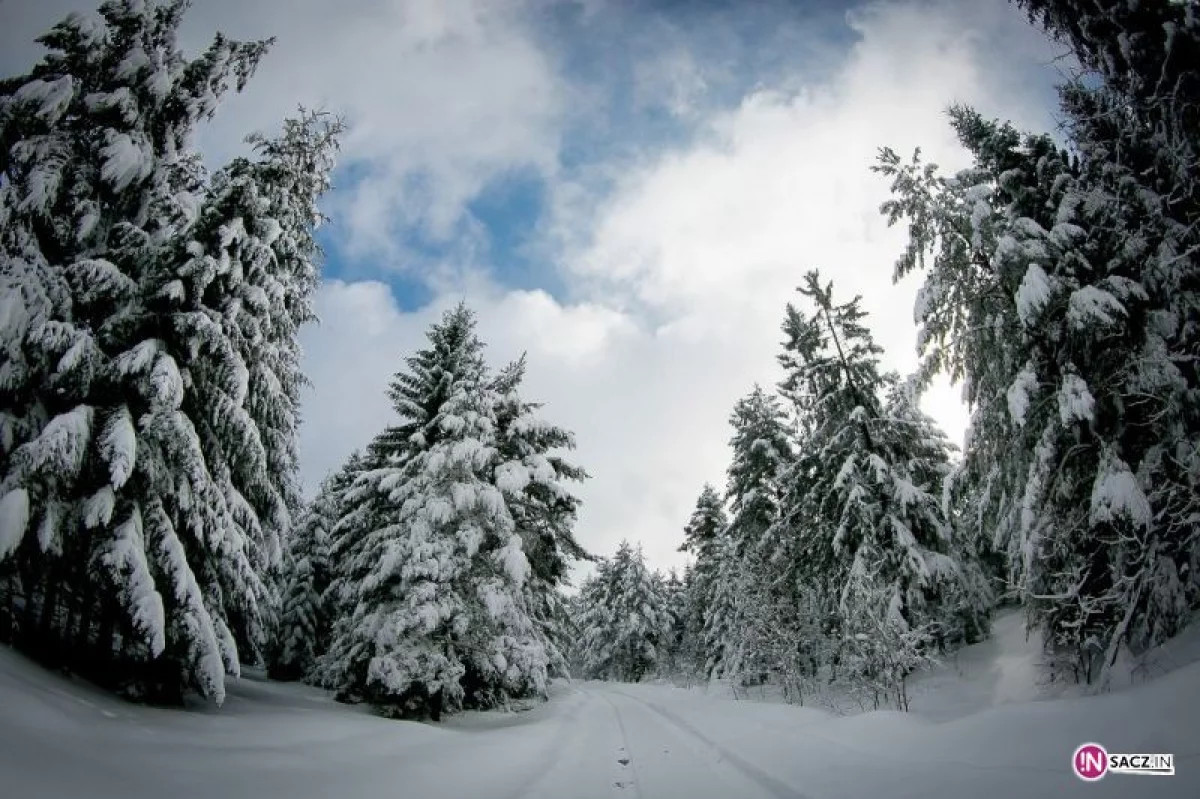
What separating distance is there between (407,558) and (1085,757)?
→ 536 inches

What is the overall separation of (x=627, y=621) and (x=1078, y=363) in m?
45.8

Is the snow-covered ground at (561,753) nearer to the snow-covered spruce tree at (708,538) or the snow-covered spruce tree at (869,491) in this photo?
the snow-covered spruce tree at (869,491)

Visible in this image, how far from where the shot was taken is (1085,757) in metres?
5.43

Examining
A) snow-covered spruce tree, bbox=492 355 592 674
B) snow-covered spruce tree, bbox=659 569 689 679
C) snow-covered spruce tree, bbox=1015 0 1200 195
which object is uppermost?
snow-covered spruce tree, bbox=1015 0 1200 195

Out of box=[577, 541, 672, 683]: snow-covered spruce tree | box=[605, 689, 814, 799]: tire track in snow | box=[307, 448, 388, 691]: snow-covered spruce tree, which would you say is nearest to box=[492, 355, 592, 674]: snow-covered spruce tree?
box=[307, 448, 388, 691]: snow-covered spruce tree

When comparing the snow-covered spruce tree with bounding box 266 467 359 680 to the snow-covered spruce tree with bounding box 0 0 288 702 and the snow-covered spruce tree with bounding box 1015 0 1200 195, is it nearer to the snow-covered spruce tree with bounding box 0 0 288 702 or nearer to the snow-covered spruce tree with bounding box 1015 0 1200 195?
the snow-covered spruce tree with bounding box 0 0 288 702

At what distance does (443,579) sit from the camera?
13.6 meters

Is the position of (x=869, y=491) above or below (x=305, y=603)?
above

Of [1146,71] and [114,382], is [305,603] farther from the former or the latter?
[1146,71]

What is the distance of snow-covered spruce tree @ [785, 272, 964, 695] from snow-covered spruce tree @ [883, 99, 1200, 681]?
270 cm

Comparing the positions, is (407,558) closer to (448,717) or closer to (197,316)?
(448,717)

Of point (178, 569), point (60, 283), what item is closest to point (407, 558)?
point (178, 569)

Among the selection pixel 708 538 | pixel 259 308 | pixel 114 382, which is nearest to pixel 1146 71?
pixel 259 308

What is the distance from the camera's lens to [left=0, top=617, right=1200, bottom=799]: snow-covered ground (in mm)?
4816
